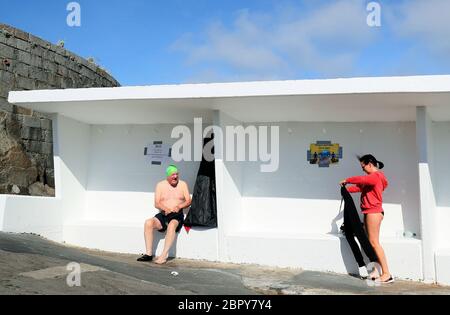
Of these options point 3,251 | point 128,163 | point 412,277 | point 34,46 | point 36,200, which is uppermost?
point 34,46

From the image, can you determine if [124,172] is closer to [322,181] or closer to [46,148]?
[322,181]

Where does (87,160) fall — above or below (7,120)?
below

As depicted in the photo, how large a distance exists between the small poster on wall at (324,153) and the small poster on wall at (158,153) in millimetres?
2612

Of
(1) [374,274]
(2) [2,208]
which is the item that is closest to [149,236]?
(2) [2,208]

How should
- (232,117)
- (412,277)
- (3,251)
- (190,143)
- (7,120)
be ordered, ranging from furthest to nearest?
(7,120), (190,143), (232,117), (412,277), (3,251)

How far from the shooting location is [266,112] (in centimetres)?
716

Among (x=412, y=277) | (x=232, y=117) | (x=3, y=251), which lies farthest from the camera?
(x=232, y=117)

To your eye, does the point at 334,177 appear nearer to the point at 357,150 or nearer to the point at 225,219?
the point at 357,150

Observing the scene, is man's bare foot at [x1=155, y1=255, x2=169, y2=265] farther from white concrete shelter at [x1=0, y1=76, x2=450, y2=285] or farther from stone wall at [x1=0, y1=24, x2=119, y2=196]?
stone wall at [x1=0, y1=24, x2=119, y2=196]

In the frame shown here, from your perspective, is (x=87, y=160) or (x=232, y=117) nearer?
(x=232, y=117)

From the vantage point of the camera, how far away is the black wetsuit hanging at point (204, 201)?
23.6 ft

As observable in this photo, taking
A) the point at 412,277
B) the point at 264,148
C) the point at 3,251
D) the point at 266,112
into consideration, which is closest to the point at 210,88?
the point at 266,112

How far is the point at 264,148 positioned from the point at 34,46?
7.02m

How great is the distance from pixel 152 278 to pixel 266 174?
10.7 ft
